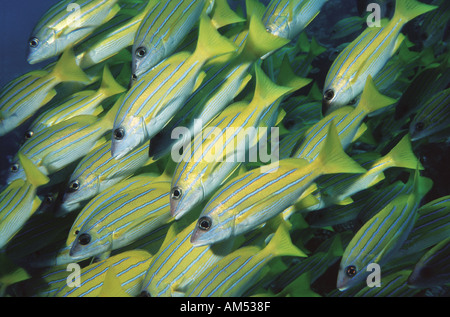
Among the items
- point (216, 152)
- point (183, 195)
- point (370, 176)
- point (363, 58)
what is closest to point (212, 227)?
point (183, 195)

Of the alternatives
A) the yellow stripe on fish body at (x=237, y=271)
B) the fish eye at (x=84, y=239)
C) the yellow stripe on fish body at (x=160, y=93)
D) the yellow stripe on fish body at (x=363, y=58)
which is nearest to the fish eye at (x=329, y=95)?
the yellow stripe on fish body at (x=363, y=58)

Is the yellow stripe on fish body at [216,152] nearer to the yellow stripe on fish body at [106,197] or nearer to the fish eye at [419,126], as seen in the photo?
the yellow stripe on fish body at [106,197]

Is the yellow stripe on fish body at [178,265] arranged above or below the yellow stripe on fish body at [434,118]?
below

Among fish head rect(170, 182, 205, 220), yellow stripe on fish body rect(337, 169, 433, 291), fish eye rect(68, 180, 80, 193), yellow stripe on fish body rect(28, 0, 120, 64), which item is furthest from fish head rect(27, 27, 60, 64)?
yellow stripe on fish body rect(337, 169, 433, 291)

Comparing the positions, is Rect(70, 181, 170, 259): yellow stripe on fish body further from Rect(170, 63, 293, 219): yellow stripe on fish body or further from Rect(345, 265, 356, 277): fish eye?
Rect(345, 265, 356, 277): fish eye

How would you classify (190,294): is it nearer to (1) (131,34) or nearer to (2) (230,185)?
(2) (230,185)

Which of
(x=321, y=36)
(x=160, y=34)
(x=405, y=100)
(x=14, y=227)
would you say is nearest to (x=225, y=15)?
(x=160, y=34)
